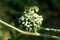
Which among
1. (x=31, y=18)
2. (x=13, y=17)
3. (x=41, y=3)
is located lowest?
(x=31, y=18)

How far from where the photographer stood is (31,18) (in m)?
1.78

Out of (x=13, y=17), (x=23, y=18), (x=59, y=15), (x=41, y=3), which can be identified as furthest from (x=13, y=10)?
(x=23, y=18)

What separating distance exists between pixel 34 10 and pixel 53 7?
2.51 m

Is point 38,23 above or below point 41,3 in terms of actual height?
below

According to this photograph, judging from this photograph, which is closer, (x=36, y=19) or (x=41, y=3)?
(x=36, y=19)

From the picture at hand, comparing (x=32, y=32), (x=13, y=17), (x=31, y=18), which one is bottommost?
(x=32, y=32)

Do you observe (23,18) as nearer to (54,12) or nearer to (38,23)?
(38,23)

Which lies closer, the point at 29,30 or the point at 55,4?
the point at 29,30

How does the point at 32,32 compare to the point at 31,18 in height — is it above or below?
below

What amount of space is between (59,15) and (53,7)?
0.20 metres

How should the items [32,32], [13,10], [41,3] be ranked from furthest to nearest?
[41,3]
[13,10]
[32,32]

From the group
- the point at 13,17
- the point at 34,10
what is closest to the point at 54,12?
the point at 13,17

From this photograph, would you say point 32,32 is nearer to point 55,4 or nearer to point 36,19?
point 36,19

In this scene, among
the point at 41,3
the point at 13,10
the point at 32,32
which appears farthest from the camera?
the point at 41,3
